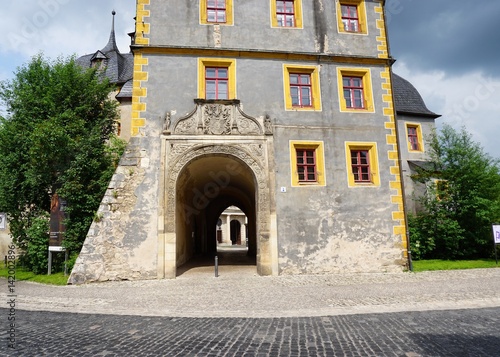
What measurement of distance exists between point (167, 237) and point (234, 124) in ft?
16.4

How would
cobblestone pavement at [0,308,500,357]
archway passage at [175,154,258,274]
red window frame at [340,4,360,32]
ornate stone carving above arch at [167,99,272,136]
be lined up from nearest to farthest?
cobblestone pavement at [0,308,500,357] < ornate stone carving above arch at [167,99,272,136] < archway passage at [175,154,258,274] < red window frame at [340,4,360,32]

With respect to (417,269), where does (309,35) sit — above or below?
above

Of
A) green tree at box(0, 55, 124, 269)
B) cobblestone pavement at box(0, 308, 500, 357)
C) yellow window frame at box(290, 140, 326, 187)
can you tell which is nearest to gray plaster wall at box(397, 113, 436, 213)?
yellow window frame at box(290, 140, 326, 187)

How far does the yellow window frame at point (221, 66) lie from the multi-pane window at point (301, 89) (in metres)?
2.50

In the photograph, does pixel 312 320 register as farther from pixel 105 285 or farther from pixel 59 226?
pixel 59 226

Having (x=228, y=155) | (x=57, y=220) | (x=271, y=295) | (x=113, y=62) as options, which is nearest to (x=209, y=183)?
(x=228, y=155)

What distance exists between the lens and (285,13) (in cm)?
1466

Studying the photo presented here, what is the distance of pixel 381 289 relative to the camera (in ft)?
31.3

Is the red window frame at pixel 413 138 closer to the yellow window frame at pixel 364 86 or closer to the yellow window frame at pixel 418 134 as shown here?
the yellow window frame at pixel 418 134

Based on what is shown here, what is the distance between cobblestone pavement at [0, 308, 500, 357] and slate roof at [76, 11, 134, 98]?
19.7m

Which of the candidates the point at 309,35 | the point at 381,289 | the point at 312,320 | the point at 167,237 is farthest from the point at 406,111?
the point at 312,320

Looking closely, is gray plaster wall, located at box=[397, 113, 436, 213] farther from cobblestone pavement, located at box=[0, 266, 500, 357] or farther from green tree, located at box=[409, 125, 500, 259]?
cobblestone pavement, located at box=[0, 266, 500, 357]

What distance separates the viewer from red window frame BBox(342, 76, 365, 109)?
14.4m

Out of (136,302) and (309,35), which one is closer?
(136,302)
